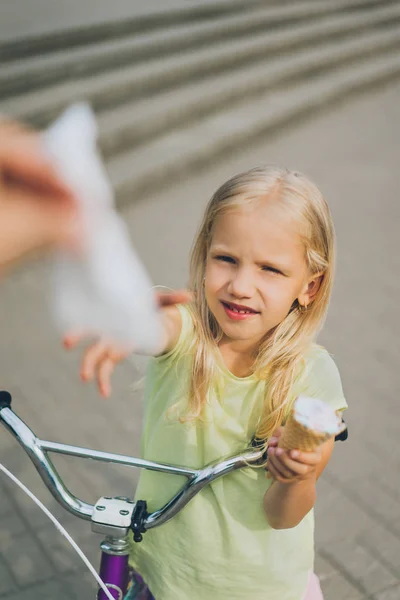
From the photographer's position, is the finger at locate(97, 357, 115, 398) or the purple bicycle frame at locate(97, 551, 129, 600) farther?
the purple bicycle frame at locate(97, 551, 129, 600)

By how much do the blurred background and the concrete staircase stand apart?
0.07ft

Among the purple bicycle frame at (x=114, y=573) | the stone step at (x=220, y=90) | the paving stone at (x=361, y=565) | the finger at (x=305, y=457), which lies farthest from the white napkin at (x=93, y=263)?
the stone step at (x=220, y=90)

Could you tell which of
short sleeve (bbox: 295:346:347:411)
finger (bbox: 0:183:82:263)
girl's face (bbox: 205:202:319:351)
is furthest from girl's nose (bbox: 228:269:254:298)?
finger (bbox: 0:183:82:263)

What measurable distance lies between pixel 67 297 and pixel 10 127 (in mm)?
243

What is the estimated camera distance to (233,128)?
24.8 ft

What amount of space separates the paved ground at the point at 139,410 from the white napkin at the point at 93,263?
2.31 feet

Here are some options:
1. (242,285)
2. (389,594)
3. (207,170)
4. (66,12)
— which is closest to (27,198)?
(242,285)

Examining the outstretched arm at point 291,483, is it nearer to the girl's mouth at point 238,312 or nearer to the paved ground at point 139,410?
the girl's mouth at point 238,312

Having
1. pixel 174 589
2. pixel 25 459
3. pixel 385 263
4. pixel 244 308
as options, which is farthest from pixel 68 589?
pixel 385 263

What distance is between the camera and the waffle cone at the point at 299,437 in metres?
1.23

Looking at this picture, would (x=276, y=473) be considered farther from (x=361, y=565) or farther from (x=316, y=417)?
(x=361, y=565)

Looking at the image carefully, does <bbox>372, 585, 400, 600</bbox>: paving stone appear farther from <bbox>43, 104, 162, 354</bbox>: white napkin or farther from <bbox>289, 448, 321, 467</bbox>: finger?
<bbox>43, 104, 162, 354</bbox>: white napkin

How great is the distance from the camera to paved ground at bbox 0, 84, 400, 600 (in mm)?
3053

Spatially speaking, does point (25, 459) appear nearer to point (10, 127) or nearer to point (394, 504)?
point (394, 504)
